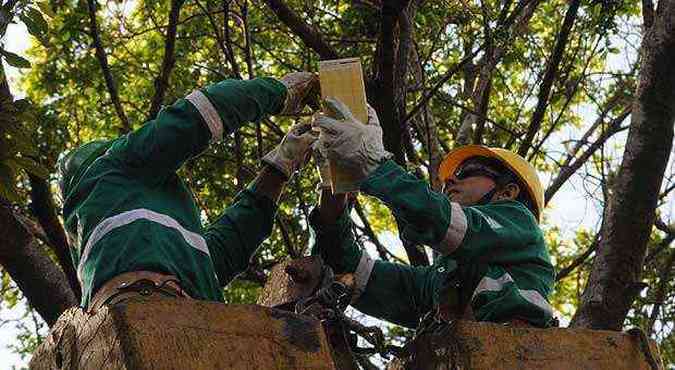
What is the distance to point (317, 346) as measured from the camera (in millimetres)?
2939

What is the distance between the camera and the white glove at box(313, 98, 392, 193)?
3.53 meters

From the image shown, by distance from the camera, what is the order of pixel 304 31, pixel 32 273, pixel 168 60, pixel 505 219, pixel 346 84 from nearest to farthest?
1. pixel 505 219
2. pixel 346 84
3. pixel 32 273
4. pixel 304 31
5. pixel 168 60

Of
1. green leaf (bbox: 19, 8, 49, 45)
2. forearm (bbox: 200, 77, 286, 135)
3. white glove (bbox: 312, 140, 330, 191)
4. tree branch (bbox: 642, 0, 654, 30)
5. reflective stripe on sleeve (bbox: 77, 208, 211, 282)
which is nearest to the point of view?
reflective stripe on sleeve (bbox: 77, 208, 211, 282)

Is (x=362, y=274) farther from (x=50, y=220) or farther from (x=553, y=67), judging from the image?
(x=553, y=67)

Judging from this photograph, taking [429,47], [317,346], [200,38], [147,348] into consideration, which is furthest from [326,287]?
[200,38]

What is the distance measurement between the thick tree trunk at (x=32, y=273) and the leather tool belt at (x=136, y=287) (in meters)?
1.58

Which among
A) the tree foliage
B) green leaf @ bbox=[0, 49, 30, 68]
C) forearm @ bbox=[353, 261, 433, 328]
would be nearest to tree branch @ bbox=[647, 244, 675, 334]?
the tree foliage

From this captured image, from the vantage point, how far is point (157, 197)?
3.59 metres

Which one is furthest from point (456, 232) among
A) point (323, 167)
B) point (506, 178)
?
point (506, 178)

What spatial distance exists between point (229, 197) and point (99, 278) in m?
4.27

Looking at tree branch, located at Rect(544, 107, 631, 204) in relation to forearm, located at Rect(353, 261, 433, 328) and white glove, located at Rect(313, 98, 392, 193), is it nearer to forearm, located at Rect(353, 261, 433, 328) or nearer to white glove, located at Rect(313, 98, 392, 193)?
forearm, located at Rect(353, 261, 433, 328)

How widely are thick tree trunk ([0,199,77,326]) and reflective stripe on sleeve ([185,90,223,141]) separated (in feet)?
5.05

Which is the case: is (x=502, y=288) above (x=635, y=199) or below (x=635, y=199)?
below

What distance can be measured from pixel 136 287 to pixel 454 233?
0.93 m
